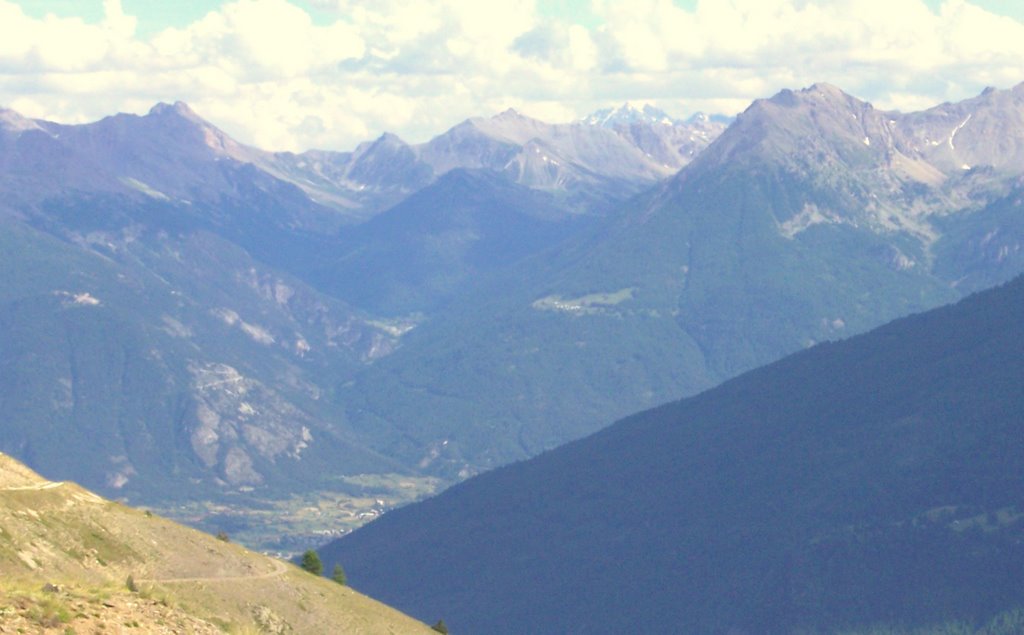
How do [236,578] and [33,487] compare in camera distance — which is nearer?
[33,487]

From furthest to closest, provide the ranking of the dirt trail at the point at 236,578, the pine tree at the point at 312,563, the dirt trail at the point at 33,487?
the pine tree at the point at 312,563 → the dirt trail at the point at 33,487 → the dirt trail at the point at 236,578

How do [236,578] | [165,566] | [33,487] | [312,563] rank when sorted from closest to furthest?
[165,566] < [33,487] < [236,578] < [312,563]

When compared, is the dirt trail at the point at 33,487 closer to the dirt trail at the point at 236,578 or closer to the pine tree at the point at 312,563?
the dirt trail at the point at 236,578

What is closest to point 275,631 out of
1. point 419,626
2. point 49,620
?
point 419,626

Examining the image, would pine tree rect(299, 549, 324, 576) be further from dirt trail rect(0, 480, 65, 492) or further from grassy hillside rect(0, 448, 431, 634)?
dirt trail rect(0, 480, 65, 492)

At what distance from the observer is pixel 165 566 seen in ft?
444

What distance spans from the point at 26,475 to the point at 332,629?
2694cm

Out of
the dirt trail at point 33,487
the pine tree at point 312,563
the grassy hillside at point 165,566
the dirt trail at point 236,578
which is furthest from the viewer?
the pine tree at point 312,563

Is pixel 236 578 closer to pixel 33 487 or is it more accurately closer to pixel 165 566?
pixel 165 566

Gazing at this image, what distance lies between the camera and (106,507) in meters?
141

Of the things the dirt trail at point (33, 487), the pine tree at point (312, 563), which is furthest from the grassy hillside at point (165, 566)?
the pine tree at point (312, 563)

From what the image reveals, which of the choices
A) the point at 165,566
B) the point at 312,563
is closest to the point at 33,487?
the point at 165,566

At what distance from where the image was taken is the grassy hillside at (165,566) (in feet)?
400

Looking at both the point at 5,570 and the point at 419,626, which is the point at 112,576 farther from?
the point at 419,626
